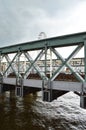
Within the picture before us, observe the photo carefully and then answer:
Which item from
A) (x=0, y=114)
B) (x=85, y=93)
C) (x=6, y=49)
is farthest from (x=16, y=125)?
(x=85, y=93)

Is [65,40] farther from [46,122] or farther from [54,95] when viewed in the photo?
[46,122]

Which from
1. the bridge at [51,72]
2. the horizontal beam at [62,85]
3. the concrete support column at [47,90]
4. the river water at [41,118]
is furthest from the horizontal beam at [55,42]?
the river water at [41,118]

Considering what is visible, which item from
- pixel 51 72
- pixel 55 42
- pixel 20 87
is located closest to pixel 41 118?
pixel 20 87

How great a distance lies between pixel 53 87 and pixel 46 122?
6.92 metres

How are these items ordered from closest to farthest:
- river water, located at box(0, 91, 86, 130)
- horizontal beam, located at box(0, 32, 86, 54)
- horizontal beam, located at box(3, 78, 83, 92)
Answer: horizontal beam, located at box(3, 78, 83, 92) < horizontal beam, located at box(0, 32, 86, 54) < river water, located at box(0, 91, 86, 130)

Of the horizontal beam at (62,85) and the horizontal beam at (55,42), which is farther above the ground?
the horizontal beam at (55,42)

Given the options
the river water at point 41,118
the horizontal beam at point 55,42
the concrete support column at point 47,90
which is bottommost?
the river water at point 41,118

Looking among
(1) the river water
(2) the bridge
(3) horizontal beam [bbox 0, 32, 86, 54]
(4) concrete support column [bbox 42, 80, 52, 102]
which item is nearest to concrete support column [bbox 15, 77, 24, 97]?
(2) the bridge

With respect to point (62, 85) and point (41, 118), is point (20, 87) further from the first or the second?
point (41, 118)

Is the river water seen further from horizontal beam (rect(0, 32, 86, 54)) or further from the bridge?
horizontal beam (rect(0, 32, 86, 54))

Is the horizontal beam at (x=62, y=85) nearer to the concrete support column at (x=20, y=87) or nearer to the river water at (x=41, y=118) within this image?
the concrete support column at (x=20, y=87)

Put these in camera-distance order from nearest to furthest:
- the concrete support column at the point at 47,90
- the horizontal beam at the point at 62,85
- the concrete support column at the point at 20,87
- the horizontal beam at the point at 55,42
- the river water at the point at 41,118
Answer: the horizontal beam at the point at 62,85
the horizontal beam at the point at 55,42
the concrete support column at the point at 47,90
the concrete support column at the point at 20,87
the river water at the point at 41,118

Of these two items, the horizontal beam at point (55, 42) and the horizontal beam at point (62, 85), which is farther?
the horizontal beam at point (55, 42)

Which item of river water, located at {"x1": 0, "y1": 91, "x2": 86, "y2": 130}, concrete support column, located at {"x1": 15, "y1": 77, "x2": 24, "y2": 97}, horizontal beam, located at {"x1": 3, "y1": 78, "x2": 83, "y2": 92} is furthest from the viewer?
river water, located at {"x1": 0, "y1": 91, "x2": 86, "y2": 130}
